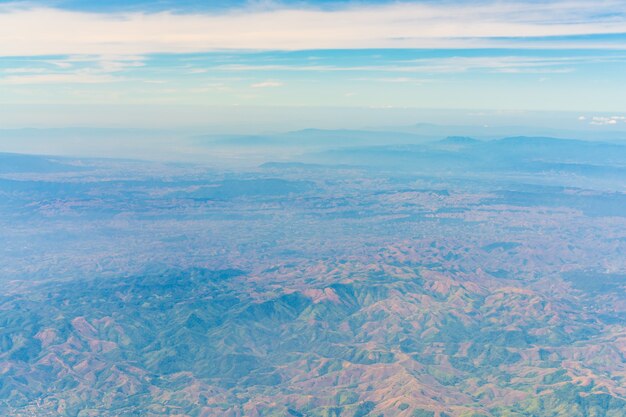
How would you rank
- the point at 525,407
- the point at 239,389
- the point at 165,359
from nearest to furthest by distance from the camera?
the point at 525,407, the point at 239,389, the point at 165,359

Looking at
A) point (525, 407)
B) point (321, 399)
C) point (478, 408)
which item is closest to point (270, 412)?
point (321, 399)

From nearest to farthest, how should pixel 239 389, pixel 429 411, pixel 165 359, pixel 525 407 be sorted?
pixel 429 411, pixel 525 407, pixel 239 389, pixel 165 359

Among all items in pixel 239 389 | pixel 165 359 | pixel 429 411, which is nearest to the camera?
pixel 429 411

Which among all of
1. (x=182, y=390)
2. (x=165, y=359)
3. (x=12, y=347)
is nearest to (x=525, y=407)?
(x=182, y=390)

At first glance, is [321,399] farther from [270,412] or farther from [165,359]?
[165,359]

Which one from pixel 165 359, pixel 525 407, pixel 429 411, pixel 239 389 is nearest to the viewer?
pixel 429 411

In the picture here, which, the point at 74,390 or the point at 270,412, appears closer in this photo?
the point at 270,412

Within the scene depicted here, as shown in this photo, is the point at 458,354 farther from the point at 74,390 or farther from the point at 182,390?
the point at 74,390

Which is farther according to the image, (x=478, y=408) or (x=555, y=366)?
(x=555, y=366)

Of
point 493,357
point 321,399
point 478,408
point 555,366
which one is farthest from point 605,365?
point 321,399
